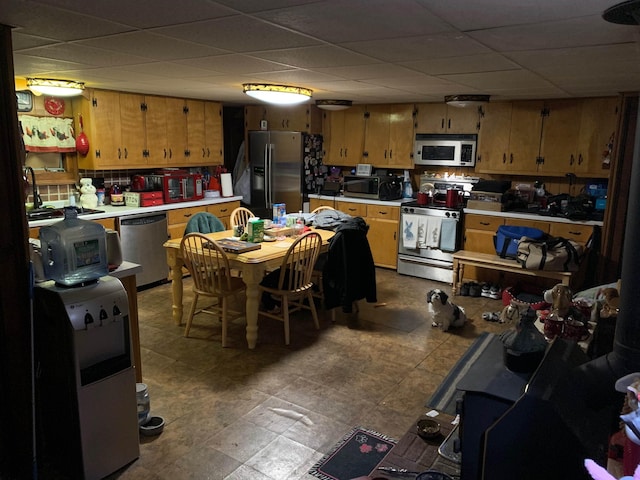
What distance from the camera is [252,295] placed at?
374 cm

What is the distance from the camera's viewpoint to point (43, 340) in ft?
7.80

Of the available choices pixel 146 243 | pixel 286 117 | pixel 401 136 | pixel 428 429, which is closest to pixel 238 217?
pixel 146 243

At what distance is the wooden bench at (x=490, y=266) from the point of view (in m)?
4.70

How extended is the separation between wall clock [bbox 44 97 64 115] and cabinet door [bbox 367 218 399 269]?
11.9 feet

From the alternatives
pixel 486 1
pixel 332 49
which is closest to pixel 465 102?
pixel 332 49

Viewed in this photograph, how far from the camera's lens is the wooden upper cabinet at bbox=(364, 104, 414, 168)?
621 cm

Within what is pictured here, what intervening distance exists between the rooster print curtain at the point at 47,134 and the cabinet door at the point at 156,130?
77 centimetres

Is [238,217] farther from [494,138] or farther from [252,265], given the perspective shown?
[494,138]

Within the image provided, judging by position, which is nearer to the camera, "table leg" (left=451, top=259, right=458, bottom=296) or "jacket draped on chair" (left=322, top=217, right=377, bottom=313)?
"jacket draped on chair" (left=322, top=217, right=377, bottom=313)

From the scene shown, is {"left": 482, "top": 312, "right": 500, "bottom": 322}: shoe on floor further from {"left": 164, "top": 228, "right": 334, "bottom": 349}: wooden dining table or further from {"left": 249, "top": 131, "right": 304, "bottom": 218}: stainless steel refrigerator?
{"left": 249, "top": 131, "right": 304, "bottom": 218}: stainless steel refrigerator

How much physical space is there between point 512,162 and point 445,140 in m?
0.81

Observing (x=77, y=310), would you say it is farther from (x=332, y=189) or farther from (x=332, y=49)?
(x=332, y=189)

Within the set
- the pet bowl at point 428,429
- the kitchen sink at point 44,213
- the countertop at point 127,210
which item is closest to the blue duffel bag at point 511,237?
the countertop at point 127,210

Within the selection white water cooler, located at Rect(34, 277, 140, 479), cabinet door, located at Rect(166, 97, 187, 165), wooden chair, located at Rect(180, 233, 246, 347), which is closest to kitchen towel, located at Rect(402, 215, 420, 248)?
wooden chair, located at Rect(180, 233, 246, 347)
